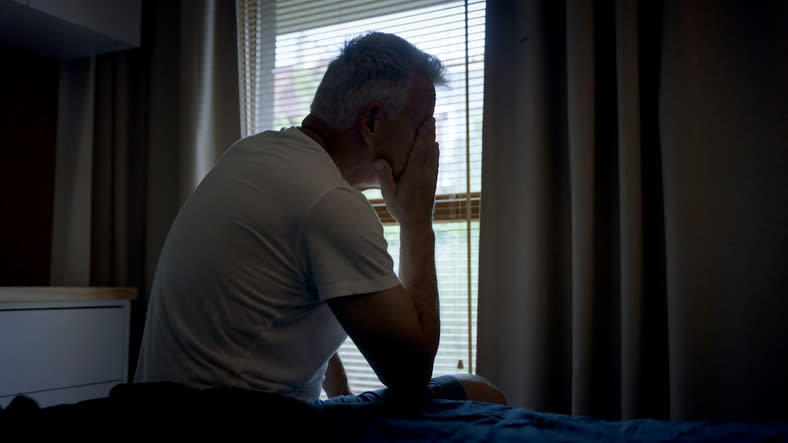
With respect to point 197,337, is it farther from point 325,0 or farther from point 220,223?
point 325,0

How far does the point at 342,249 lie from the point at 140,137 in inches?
85.6

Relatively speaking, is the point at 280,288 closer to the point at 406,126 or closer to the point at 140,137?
the point at 406,126

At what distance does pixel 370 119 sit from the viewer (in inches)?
47.2

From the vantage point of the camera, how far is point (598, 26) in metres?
1.90

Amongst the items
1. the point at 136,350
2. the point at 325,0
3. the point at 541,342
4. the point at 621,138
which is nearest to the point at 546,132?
the point at 621,138

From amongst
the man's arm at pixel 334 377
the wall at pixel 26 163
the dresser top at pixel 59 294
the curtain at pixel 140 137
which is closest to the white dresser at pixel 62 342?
the dresser top at pixel 59 294

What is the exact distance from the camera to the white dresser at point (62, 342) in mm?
1963

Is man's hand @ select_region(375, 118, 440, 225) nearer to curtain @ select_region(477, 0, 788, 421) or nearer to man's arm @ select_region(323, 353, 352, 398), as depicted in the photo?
man's arm @ select_region(323, 353, 352, 398)

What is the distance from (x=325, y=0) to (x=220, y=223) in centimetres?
183

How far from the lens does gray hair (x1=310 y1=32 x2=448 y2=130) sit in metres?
1.18

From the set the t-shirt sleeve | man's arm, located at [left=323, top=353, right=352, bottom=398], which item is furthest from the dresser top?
the t-shirt sleeve

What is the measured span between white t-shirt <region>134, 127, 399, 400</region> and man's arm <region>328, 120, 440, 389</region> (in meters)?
0.04

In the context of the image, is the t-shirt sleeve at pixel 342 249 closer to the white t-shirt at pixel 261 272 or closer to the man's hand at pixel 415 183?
the white t-shirt at pixel 261 272

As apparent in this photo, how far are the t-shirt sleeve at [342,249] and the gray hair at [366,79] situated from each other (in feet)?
0.99
